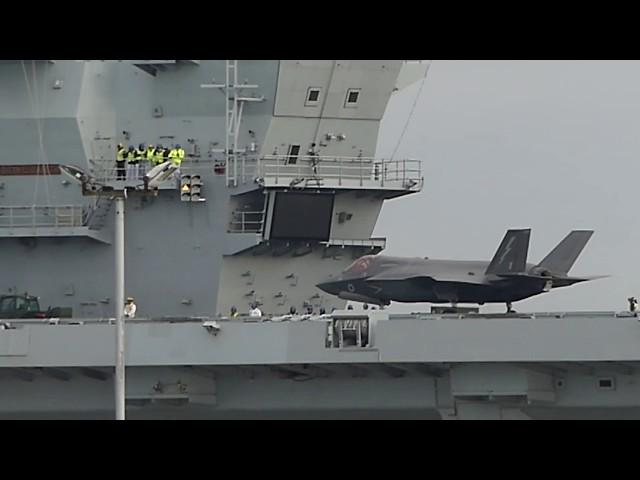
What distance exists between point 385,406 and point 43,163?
10776 millimetres

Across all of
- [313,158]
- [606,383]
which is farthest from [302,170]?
[606,383]

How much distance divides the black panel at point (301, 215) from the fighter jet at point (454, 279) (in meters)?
2.08

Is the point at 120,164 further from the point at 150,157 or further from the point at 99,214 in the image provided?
the point at 99,214

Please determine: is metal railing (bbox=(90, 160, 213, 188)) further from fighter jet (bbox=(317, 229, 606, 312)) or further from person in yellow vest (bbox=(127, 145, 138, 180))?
fighter jet (bbox=(317, 229, 606, 312))

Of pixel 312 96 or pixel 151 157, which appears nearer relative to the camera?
pixel 151 157

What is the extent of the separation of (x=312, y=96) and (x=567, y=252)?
36.2 ft

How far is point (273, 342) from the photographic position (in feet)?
81.5

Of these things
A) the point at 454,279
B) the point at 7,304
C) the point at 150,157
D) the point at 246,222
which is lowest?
the point at 7,304

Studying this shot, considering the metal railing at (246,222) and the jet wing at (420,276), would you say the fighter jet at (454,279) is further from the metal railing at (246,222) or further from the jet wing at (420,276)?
the metal railing at (246,222)

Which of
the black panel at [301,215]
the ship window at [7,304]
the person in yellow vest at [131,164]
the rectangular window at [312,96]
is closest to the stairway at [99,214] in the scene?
the person in yellow vest at [131,164]

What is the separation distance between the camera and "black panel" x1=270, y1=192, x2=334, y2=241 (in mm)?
31750

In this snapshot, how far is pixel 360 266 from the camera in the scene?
34656mm

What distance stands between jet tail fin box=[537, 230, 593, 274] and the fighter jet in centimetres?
176

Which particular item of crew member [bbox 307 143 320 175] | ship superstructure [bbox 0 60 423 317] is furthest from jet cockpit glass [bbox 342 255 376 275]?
crew member [bbox 307 143 320 175]
